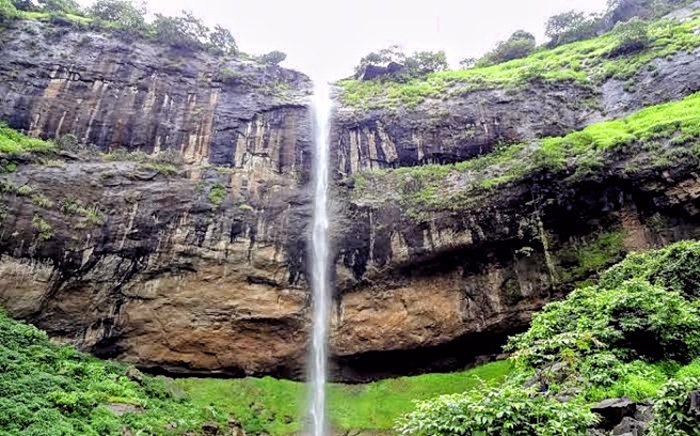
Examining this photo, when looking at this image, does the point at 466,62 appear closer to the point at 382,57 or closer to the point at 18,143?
the point at 382,57

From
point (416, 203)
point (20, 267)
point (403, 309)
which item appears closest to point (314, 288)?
point (403, 309)

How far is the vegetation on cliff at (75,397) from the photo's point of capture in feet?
45.5

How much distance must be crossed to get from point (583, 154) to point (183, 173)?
18.4 m

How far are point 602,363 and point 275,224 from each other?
16.6 metres

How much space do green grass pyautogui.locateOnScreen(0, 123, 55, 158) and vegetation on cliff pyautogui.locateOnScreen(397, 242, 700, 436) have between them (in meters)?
22.0

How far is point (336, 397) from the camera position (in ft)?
74.2

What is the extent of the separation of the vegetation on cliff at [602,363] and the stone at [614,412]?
0.53m

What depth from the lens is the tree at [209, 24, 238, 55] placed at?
33316 mm

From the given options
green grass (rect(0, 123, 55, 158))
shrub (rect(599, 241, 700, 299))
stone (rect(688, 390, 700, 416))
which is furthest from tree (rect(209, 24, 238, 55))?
stone (rect(688, 390, 700, 416))

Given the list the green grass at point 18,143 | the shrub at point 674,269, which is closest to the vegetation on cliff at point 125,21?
the green grass at point 18,143

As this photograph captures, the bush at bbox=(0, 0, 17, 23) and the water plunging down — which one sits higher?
the bush at bbox=(0, 0, 17, 23)

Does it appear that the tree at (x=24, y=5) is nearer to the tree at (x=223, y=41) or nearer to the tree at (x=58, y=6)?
A: the tree at (x=58, y=6)

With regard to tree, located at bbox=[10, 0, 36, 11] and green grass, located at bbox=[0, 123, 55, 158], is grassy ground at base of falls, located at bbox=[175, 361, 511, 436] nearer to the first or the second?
green grass, located at bbox=[0, 123, 55, 158]

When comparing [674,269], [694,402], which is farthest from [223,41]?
[694,402]
